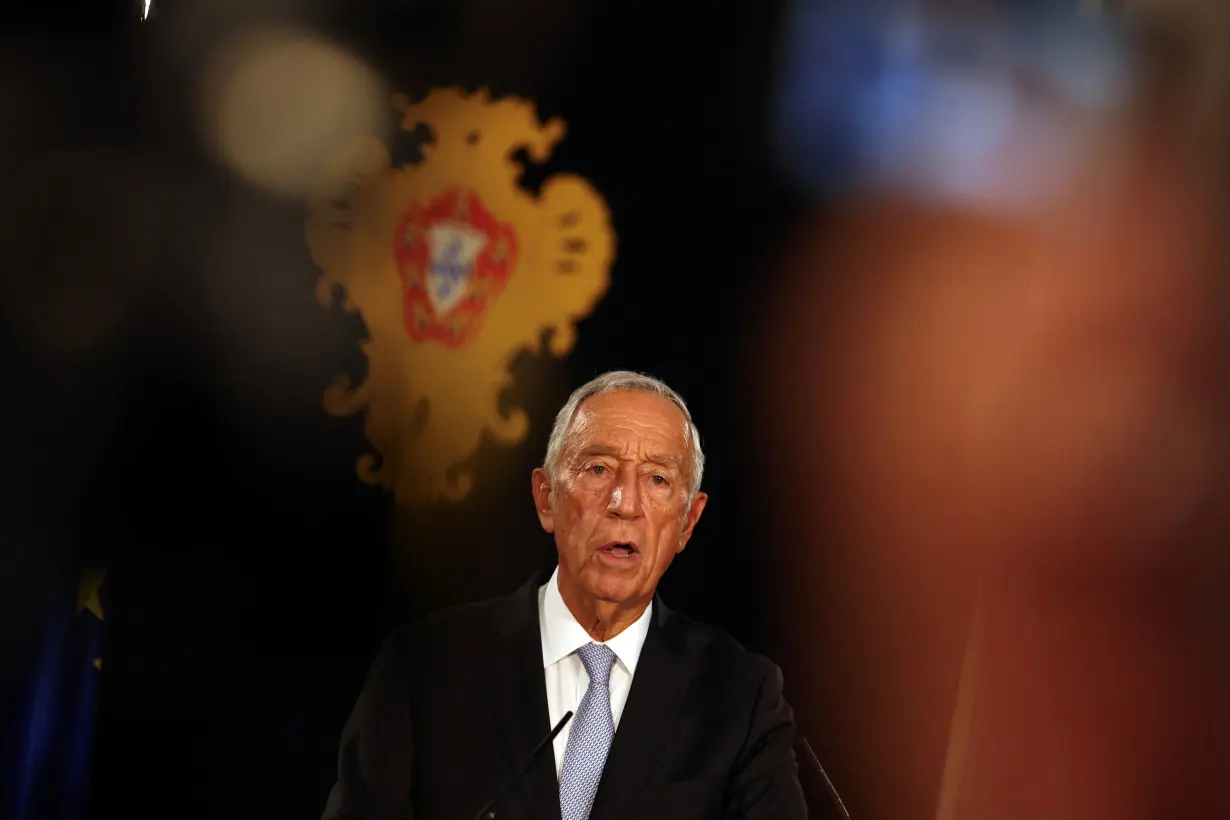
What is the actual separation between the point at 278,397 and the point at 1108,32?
1497mm

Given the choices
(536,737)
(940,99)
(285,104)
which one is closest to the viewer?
(536,737)

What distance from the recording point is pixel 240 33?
203 cm

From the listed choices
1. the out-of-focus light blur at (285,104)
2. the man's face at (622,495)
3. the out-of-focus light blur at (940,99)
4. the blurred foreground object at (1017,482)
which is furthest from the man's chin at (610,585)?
the out-of-focus light blur at (285,104)

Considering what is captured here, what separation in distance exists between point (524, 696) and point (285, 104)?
111 cm

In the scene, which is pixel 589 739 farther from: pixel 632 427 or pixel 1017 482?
pixel 1017 482

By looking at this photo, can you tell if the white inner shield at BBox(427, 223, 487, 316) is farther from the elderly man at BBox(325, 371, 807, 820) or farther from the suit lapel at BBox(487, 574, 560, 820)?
the suit lapel at BBox(487, 574, 560, 820)

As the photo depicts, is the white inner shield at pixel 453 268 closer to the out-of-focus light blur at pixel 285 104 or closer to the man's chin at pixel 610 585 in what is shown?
the out-of-focus light blur at pixel 285 104

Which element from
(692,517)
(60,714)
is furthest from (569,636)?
(60,714)

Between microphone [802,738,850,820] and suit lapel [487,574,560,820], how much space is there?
41cm

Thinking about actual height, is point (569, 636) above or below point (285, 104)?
below

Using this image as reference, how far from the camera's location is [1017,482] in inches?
70.0

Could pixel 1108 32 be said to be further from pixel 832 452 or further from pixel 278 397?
pixel 278 397

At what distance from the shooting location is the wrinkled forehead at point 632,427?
1.71 meters

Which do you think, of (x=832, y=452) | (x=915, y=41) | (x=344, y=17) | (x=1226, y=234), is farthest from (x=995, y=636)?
(x=344, y=17)
